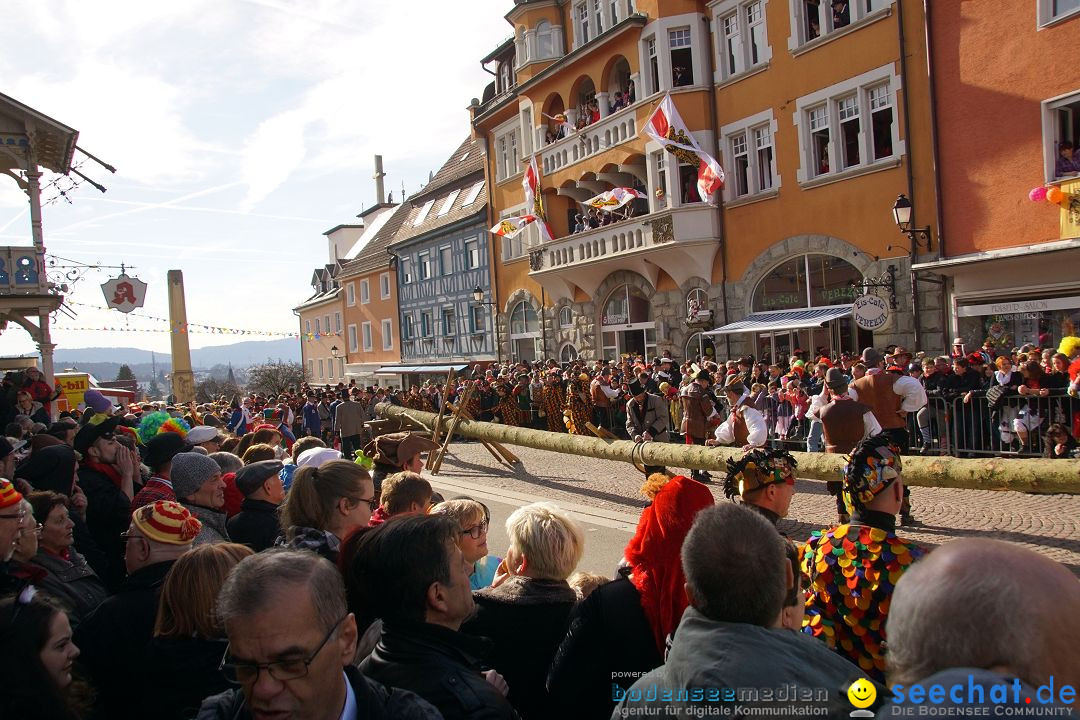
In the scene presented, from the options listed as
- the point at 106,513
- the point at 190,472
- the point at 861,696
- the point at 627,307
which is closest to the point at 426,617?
the point at 861,696

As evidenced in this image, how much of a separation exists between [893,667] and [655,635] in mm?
1423

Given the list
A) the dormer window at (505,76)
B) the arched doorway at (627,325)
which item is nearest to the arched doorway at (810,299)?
the arched doorway at (627,325)

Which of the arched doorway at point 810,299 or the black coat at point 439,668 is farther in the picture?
the arched doorway at point 810,299

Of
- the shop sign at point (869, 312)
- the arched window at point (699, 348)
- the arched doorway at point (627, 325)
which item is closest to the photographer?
the shop sign at point (869, 312)

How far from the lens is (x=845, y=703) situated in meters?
1.79

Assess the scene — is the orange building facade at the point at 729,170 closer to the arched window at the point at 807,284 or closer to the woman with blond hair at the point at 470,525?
the arched window at the point at 807,284

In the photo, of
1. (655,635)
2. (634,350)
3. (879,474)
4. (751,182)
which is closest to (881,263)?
(751,182)

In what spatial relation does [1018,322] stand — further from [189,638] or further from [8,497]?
[8,497]

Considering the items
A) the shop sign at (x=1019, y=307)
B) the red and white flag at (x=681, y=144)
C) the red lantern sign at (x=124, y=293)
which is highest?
the red and white flag at (x=681, y=144)

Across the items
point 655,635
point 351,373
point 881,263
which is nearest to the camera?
point 655,635

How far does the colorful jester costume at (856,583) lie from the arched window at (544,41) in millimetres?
26058

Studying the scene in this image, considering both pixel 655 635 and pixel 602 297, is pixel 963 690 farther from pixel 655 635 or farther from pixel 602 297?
pixel 602 297

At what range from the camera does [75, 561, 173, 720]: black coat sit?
292 centimetres

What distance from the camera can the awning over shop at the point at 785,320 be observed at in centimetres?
1733
